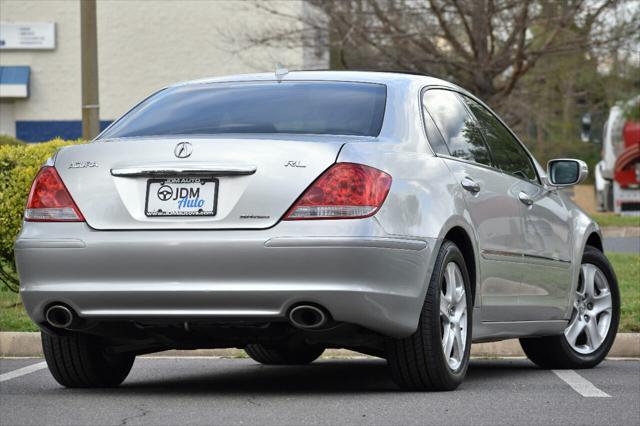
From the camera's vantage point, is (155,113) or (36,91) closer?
(155,113)

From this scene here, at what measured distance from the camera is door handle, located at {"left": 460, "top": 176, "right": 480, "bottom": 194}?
7375 millimetres

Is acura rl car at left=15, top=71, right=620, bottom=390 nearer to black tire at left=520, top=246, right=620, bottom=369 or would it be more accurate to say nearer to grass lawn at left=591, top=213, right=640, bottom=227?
black tire at left=520, top=246, right=620, bottom=369

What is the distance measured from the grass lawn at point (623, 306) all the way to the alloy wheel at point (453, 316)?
3.04 metres

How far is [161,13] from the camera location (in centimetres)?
3844

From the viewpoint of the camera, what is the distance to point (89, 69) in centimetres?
1448

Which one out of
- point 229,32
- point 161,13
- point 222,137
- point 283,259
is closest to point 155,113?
point 222,137

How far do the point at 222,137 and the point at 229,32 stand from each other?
28.6 m

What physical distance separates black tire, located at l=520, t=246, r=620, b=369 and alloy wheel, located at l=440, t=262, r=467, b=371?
1.56 metres

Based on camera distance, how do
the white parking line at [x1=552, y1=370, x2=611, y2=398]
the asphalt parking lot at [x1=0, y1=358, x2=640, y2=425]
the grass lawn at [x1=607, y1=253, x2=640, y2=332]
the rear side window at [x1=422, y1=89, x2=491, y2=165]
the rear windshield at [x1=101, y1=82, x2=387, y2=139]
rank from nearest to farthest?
the asphalt parking lot at [x1=0, y1=358, x2=640, y2=425] → the rear windshield at [x1=101, y1=82, x2=387, y2=139] → the white parking line at [x1=552, y1=370, x2=611, y2=398] → the rear side window at [x1=422, y1=89, x2=491, y2=165] → the grass lawn at [x1=607, y1=253, x2=640, y2=332]

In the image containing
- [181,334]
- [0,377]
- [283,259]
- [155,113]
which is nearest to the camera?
[283,259]

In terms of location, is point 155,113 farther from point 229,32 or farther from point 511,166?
point 229,32

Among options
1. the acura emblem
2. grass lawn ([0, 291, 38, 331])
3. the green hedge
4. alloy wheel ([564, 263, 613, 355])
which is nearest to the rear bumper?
the acura emblem

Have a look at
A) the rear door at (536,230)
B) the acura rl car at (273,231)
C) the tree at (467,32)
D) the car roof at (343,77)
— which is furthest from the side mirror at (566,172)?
the tree at (467,32)

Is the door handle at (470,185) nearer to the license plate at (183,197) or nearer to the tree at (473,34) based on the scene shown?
the license plate at (183,197)
